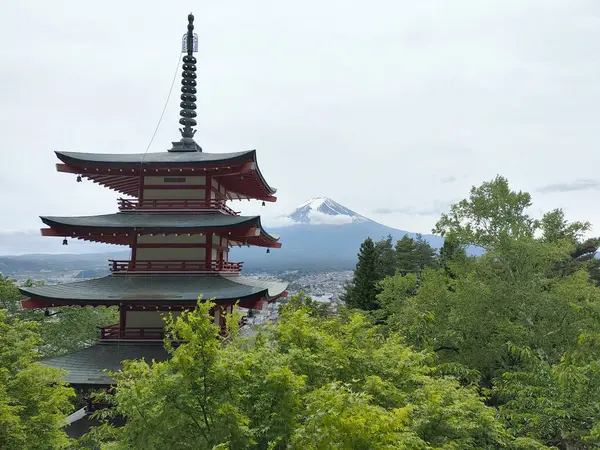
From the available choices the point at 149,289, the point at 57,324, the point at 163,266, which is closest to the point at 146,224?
the point at 163,266

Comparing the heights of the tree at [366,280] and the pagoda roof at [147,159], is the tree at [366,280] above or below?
below

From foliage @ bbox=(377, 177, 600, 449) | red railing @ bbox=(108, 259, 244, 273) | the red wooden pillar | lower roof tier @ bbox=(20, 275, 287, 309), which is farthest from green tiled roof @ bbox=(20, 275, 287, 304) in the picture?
foliage @ bbox=(377, 177, 600, 449)

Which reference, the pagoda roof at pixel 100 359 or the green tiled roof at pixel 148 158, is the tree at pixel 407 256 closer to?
the green tiled roof at pixel 148 158

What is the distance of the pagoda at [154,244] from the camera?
1349 centimetres

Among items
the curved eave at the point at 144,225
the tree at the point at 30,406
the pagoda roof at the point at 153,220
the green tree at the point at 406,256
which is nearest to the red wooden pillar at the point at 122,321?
the curved eave at the point at 144,225

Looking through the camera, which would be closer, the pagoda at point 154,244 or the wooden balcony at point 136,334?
the pagoda at point 154,244

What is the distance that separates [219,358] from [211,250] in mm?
9624

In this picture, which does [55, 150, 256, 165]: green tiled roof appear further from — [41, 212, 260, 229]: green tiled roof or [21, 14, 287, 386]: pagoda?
[41, 212, 260, 229]: green tiled roof

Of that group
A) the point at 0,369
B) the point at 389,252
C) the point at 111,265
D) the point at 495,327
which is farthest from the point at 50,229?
the point at 389,252

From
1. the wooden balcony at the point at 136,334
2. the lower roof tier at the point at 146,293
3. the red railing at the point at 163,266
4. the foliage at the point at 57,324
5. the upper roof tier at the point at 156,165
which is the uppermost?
the upper roof tier at the point at 156,165

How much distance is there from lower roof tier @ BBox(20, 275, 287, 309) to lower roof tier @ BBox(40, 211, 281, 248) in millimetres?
1769

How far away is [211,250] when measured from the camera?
52.2ft

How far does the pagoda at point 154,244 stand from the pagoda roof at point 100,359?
0.10 ft

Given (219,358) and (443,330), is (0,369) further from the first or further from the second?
(443,330)
